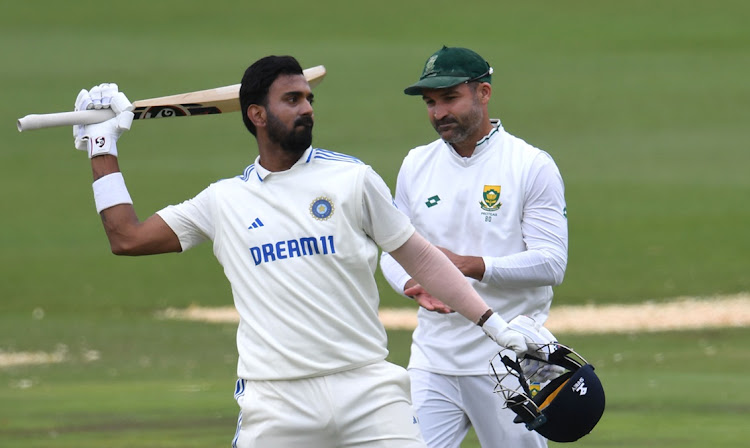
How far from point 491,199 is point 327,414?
5.32ft

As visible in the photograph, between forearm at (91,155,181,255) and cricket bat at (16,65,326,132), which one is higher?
cricket bat at (16,65,326,132)

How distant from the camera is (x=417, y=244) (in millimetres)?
4844

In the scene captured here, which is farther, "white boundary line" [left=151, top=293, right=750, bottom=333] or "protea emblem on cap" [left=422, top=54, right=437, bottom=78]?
"white boundary line" [left=151, top=293, right=750, bottom=333]

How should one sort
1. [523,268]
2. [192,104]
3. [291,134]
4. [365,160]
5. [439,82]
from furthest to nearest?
[365,160] < [439,82] < [523,268] < [192,104] < [291,134]

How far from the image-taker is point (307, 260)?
4652 mm

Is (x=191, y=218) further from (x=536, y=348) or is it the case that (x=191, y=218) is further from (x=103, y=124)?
(x=536, y=348)

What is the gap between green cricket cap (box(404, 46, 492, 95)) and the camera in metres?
5.82

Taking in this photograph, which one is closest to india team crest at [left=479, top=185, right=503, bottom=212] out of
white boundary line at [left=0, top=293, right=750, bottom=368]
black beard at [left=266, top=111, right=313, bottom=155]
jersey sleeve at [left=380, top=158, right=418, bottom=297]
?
jersey sleeve at [left=380, top=158, right=418, bottom=297]

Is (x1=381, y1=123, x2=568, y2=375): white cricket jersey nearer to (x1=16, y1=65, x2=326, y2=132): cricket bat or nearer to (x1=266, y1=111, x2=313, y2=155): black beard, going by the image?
(x1=16, y1=65, x2=326, y2=132): cricket bat

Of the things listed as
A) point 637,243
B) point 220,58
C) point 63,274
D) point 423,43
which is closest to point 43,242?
point 63,274

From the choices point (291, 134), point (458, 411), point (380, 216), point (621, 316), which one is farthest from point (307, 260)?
point (621, 316)

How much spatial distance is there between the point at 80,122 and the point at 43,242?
57.6ft

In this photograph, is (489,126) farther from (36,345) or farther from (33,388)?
(36,345)

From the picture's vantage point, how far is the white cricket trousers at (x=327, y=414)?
15.1ft
